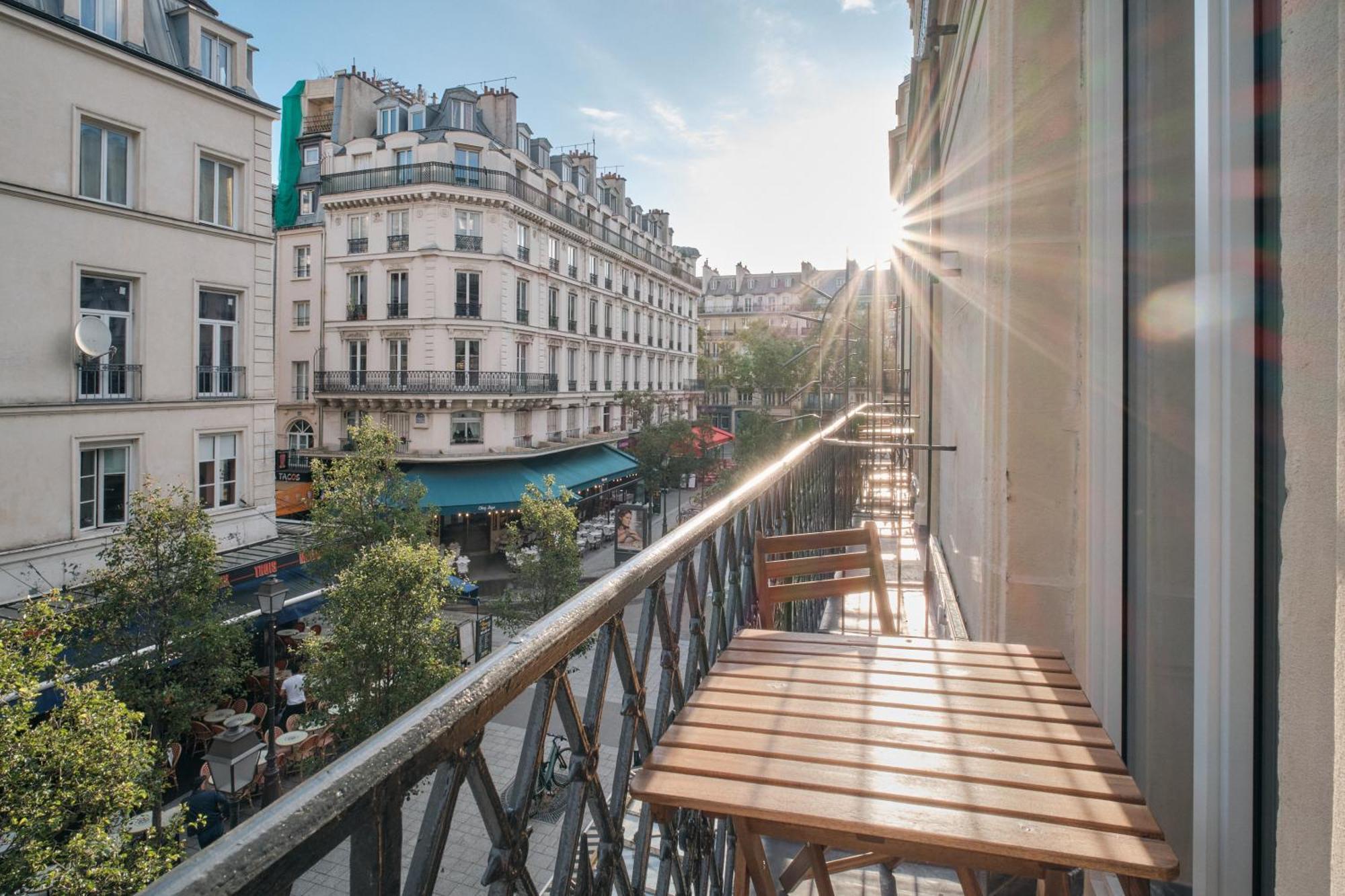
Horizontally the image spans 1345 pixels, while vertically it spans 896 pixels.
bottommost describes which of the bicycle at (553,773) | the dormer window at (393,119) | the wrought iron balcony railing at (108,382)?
the bicycle at (553,773)

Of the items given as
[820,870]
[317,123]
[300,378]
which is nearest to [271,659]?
[820,870]

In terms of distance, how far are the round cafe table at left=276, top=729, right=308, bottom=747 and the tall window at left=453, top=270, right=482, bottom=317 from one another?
1916cm

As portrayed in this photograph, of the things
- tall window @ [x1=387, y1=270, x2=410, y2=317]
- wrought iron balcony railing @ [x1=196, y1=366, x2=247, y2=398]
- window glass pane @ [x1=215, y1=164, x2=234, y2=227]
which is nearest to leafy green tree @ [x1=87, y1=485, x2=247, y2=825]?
wrought iron balcony railing @ [x1=196, y1=366, x2=247, y2=398]

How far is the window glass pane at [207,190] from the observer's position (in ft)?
49.5

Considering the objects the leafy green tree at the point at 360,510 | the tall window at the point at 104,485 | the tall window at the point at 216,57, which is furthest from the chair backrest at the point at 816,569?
the tall window at the point at 216,57

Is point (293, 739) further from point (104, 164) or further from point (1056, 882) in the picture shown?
→ point (1056, 882)

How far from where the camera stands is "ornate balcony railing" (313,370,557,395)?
28.1 metres

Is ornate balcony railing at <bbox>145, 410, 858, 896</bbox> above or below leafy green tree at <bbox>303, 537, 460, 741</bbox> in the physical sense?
above

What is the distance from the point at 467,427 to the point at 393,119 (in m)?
14.8

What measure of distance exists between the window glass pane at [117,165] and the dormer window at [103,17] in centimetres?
178

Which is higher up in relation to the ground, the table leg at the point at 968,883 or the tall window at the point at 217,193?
the tall window at the point at 217,193

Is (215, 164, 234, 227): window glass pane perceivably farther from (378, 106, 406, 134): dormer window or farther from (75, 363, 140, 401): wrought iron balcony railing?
(378, 106, 406, 134): dormer window

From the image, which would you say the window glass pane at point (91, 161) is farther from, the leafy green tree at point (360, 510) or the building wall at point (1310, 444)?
the building wall at point (1310, 444)

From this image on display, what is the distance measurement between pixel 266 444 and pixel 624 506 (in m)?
14.4
